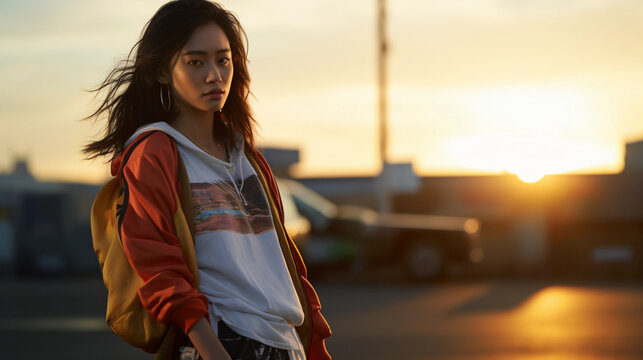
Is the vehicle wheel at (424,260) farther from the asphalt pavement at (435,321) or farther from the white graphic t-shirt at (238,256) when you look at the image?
the white graphic t-shirt at (238,256)

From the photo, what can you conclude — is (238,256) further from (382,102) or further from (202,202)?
(382,102)

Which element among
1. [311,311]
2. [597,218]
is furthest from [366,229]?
[311,311]

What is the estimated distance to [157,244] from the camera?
2137 mm

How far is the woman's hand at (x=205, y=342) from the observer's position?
2152 mm

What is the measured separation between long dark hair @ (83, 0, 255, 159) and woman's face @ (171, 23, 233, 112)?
0.03 meters

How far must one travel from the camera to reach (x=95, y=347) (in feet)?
29.7

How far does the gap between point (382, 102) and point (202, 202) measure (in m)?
18.8

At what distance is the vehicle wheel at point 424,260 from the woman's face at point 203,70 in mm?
13878

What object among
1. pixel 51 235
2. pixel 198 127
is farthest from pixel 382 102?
pixel 198 127

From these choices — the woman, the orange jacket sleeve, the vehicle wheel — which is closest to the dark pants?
the woman

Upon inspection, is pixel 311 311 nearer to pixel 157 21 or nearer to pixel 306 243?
pixel 157 21

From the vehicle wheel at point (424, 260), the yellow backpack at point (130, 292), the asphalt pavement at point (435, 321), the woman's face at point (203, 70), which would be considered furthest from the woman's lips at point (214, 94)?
the vehicle wheel at point (424, 260)

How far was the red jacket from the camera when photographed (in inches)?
83.7

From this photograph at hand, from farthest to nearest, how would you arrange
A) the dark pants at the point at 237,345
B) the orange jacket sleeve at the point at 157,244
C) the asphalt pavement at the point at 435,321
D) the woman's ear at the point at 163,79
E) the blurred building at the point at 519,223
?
1. the blurred building at the point at 519,223
2. the asphalt pavement at the point at 435,321
3. the woman's ear at the point at 163,79
4. the dark pants at the point at 237,345
5. the orange jacket sleeve at the point at 157,244
